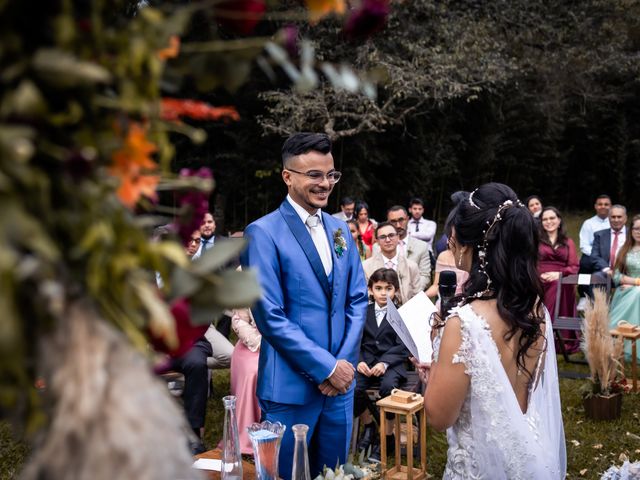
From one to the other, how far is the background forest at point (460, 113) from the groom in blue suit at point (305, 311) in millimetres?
5702

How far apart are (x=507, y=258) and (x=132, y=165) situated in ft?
6.33

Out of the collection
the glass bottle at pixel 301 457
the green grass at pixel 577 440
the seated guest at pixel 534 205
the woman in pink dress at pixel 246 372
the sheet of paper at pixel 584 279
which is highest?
the seated guest at pixel 534 205

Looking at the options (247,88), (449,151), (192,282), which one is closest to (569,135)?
(449,151)

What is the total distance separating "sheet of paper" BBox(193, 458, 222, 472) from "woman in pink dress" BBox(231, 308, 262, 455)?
2464 millimetres

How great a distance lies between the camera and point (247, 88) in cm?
1563

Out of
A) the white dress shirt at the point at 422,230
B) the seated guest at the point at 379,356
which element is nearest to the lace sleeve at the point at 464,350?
the seated guest at the point at 379,356

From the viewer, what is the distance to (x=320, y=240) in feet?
11.6

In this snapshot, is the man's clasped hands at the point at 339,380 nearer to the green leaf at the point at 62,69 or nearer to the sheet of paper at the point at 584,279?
the green leaf at the point at 62,69

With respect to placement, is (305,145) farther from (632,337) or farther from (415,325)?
(632,337)

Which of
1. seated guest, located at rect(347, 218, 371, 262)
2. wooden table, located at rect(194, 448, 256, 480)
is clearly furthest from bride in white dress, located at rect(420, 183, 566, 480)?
seated guest, located at rect(347, 218, 371, 262)

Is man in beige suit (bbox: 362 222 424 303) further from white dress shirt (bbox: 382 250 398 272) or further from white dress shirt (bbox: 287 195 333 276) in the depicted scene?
white dress shirt (bbox: 287 195 333 276)

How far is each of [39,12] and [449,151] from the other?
18.8 m

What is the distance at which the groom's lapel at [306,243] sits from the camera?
3.40m

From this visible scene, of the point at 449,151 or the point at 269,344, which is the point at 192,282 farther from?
the point at 449,151
